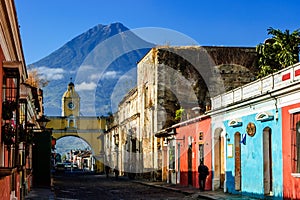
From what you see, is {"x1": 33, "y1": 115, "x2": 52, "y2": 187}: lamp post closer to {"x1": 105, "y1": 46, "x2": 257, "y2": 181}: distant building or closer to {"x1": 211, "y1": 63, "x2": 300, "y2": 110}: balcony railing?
{"x1": 211, "y1": 63, "x2": 300, "y2": 110}: balcony railing

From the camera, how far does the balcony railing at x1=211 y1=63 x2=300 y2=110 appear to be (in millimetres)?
16391

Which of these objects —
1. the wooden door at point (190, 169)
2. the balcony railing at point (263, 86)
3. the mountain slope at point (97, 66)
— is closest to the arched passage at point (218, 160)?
the balcony railing at point (263, 86)

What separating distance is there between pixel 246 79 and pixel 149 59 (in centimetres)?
663

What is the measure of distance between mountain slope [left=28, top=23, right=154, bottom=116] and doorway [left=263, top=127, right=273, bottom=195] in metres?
14.4

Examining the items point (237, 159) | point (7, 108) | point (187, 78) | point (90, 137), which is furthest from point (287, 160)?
point (90, 137)

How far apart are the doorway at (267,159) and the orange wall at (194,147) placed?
18.7 ft

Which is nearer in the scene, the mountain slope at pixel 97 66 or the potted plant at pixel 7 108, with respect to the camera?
the potted plant at pixel 7 108

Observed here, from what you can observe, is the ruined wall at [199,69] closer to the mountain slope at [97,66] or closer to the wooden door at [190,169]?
the mountain slope at [97,66]

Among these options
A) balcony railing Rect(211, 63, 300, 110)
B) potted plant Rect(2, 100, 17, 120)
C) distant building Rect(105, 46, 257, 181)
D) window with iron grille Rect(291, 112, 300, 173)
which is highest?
distant building Rect(105, 46, 257, 181)

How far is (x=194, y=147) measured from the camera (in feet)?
89.1

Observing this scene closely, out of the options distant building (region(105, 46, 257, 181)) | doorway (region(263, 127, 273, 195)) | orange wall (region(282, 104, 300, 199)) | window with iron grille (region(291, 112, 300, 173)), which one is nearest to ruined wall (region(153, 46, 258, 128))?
distant building (region(105, 46, 257, 181))

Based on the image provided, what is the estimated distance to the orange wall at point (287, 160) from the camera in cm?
1626

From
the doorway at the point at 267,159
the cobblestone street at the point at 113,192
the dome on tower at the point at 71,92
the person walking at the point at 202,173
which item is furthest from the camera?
the dome on tower at the point at 71,92

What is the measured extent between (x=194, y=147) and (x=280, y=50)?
5.86 m
